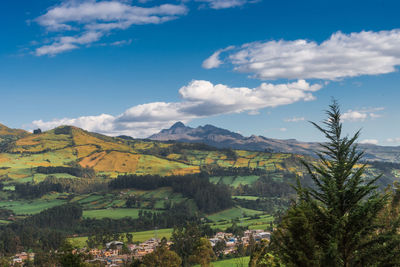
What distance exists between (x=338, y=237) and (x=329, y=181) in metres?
3.21

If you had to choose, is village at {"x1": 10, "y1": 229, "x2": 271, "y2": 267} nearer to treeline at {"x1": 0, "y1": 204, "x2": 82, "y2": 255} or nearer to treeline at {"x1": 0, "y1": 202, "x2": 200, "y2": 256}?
treeline at {"x1": 0, "y1": 204, "x2": 82, "y2": 255}

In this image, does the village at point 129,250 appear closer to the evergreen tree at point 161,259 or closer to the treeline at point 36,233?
the treeline at point 36,233

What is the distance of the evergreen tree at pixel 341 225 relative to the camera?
19.8m

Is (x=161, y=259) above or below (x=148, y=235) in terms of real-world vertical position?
above

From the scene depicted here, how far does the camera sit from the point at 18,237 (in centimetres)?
15125

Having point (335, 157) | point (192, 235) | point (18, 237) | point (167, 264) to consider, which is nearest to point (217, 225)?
point (192, 235)

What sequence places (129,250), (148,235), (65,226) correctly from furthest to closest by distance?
(65,226) → (148,235) → (129,250)

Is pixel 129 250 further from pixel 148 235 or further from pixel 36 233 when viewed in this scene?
pixel 36 233

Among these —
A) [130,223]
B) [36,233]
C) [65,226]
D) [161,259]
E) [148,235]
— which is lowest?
[148,235]

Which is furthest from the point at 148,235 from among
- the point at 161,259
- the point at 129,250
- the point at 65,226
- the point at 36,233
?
the point at 161,259

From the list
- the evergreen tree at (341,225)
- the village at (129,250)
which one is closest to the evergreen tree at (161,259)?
the village at (129,250)

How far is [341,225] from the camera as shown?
20.2 meters

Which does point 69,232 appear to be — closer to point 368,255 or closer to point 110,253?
point 110,253

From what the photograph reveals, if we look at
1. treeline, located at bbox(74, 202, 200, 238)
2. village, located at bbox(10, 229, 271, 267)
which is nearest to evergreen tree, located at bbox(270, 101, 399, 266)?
village, located at bbox(10, 229, 271, 267)
